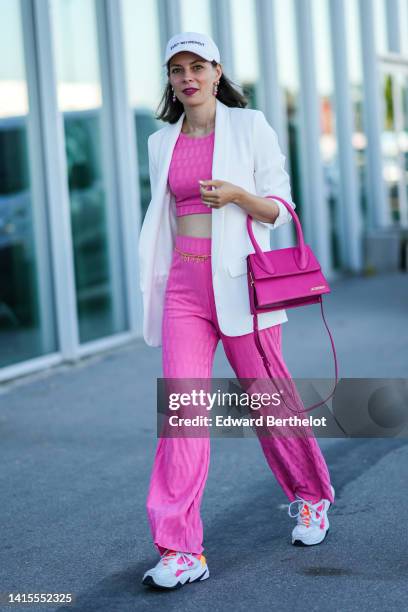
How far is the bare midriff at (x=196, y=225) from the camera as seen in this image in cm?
409

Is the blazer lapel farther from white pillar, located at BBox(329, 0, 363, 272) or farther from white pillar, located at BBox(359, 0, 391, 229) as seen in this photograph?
white pillar, located at BBox(359, 0, 391, 229)

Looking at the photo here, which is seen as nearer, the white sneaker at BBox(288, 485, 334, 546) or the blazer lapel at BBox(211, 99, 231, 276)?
the blazer lapel at BBox(211, 99, 231, 276)

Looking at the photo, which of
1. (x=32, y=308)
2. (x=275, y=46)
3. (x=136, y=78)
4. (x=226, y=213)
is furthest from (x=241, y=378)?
(x=275, y=46)

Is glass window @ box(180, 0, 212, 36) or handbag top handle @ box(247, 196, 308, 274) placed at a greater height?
glass window @ box(180, 0, 212, 36)

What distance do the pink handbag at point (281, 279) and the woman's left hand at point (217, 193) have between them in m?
0.19

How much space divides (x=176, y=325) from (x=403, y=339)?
5646mm

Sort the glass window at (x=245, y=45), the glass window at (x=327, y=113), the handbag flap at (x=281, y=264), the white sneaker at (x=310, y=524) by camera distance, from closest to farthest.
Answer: the handbag flap at (x=281, y=264)
the white sneaker at (x=310, y=524)
the glass window at (x=245, y=45)
the glass window at (x=327, y=113)

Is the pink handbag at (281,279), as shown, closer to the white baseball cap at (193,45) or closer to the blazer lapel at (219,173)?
the blazer lapel at (219,173)

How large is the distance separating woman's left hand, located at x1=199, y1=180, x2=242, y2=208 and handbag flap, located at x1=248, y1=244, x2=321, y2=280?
0.25m

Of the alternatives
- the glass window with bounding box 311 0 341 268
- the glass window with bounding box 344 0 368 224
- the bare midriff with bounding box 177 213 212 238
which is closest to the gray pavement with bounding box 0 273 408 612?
the bare midriff with bounding box 177 213 212 238

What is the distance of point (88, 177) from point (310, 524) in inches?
226

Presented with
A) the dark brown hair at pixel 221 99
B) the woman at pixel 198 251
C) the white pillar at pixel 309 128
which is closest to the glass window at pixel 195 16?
the white pillar at pixel 309 128

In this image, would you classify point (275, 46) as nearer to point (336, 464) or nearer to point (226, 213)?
point (336, 464)

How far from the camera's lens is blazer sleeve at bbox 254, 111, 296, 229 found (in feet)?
13.4
